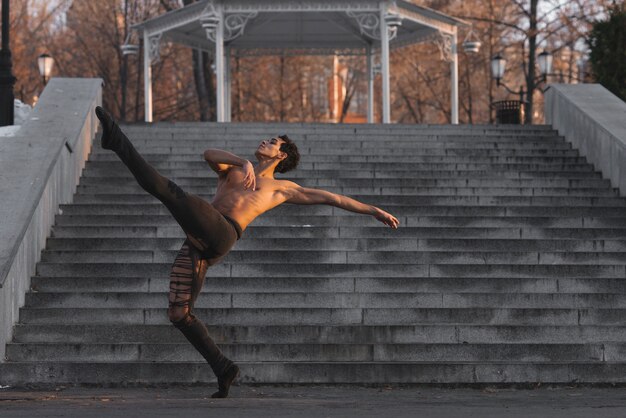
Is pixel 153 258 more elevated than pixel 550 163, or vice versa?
pixel 550 163

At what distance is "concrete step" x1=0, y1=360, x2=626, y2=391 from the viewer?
942cm

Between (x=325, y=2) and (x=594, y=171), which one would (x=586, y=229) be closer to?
(x=594, y=171)

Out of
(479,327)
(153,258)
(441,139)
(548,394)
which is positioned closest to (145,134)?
(441,139)

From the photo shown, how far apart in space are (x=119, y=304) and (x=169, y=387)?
1.72 meters

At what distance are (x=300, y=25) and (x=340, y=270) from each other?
16.2 meters

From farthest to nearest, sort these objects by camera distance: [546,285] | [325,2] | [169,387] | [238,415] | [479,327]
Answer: [325,2], [546,285], [479,327], [169,387], [238,415]

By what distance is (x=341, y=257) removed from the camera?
1212cm

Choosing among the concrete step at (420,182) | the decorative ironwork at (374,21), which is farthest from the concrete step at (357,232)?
the decorative ironwork at (374,21)

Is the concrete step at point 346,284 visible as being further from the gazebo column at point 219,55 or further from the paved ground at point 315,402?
the gazebo column at point 219,55

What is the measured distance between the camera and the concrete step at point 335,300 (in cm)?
1088

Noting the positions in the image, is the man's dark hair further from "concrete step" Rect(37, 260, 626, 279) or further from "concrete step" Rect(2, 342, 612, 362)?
"concrete step" Rect(37, 260, 626, 279)

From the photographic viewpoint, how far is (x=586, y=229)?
43.1 ft

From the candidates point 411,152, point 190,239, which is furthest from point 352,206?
point 411,152

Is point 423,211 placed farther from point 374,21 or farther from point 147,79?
point 147,79
